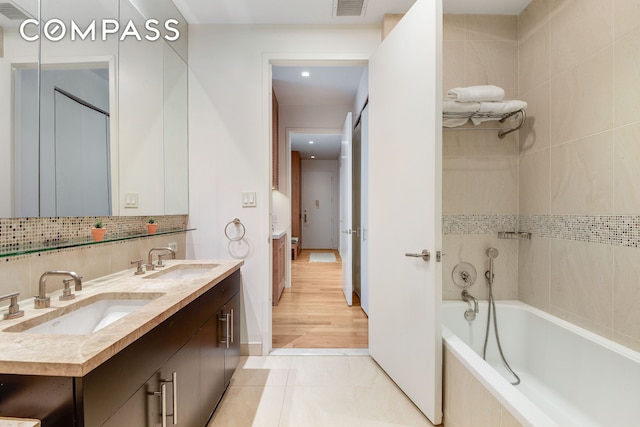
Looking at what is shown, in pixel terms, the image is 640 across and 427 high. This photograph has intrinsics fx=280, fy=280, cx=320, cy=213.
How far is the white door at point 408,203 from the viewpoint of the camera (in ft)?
4.78

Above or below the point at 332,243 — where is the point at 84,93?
above

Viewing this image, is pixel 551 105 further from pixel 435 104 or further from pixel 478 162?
pixel 435 104

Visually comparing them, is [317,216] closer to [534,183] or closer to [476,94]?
[534,183]

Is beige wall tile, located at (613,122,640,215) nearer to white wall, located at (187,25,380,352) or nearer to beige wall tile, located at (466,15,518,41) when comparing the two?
beige wall tile, located at (466,15,518,41)

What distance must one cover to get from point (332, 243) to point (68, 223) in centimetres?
729

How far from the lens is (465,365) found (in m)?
1.30

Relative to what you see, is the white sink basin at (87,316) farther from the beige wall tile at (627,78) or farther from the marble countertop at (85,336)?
the beige wall tile at (627,78)

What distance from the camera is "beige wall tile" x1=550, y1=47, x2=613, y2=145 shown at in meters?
1.43

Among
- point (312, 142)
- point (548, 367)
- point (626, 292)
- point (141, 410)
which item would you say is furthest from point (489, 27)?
point (312, 142)

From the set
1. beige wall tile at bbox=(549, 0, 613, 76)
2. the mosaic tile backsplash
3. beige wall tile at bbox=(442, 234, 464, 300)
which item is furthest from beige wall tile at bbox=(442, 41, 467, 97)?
the mosaic tile backsplash

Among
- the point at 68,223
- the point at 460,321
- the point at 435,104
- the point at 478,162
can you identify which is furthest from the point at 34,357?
the point at 478,162

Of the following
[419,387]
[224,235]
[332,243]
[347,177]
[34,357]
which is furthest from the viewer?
[332,243]

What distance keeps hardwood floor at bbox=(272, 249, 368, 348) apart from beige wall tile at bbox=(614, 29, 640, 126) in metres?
2.18

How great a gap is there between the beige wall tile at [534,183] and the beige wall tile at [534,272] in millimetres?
213
